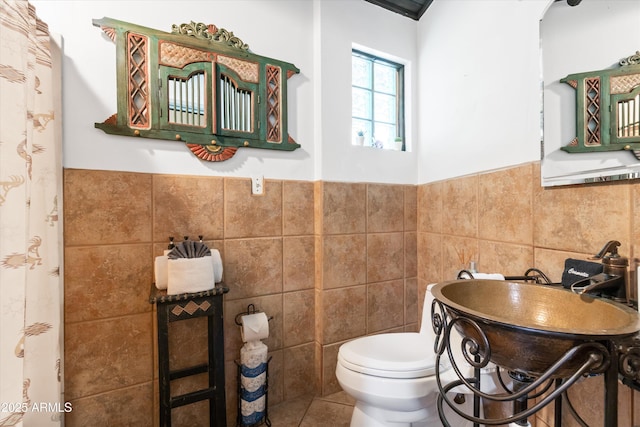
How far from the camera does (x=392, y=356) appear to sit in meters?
1.21

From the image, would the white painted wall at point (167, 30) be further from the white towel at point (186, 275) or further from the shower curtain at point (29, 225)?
the white towel at point (186, 275)

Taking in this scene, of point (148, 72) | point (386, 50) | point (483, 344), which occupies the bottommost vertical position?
point (483, 344)

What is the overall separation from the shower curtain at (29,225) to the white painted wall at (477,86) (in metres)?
1.72

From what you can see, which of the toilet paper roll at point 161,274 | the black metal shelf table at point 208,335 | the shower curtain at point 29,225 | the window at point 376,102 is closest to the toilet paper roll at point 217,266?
the black metal shelf table at point 208,335

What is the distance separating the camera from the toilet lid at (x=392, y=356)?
111cm

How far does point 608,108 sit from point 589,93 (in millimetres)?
92

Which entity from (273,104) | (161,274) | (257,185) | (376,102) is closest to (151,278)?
(161,274)

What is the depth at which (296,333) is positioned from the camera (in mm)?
1660

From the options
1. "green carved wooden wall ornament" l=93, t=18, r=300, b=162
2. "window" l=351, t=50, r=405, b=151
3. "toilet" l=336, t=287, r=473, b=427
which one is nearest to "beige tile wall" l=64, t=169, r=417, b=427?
"green carved wooden wall ornament" l=93, t=18, r=300, b=162

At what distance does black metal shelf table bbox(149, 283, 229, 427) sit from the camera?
1.16 metres

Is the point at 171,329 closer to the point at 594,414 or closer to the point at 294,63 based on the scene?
the point at 294,63

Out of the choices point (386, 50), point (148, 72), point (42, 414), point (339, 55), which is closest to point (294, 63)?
point (339, 55)

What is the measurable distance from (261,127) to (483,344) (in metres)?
1.36

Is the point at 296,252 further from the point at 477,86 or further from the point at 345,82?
the point at 477,86
